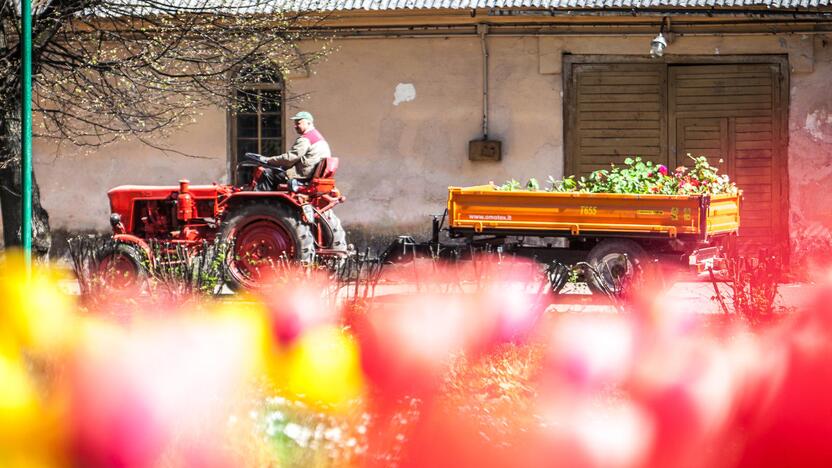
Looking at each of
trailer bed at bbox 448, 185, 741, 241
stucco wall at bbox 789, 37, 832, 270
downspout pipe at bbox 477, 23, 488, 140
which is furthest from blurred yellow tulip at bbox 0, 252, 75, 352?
stucco wall at bbox 789, 37, 832, 270

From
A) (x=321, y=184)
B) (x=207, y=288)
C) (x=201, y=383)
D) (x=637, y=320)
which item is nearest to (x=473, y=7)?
(x=321, y=184)

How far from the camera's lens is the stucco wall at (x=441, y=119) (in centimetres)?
1534

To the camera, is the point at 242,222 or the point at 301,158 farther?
the point at 301,158

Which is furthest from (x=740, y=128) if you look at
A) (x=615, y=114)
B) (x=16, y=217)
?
(x=16, y=217)

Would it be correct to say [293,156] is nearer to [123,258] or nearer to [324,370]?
[123,258]

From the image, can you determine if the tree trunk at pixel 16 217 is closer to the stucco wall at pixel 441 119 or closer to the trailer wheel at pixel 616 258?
the stucco wall at pixel 441 119

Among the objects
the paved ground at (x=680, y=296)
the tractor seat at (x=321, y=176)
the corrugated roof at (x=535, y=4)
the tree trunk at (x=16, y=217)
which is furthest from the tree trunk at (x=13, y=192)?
the corrugated roof at (x=535, y=4)

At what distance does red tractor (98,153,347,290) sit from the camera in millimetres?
11117

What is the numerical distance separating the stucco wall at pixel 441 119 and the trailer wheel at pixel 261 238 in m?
4.58

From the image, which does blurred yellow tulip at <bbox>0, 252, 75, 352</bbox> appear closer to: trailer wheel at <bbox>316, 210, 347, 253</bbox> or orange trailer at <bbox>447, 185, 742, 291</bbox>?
trailer wheel at <bbox>316, 210, 347, 253</bbox>

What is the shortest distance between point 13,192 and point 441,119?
5.92m

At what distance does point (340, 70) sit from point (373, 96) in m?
0.56

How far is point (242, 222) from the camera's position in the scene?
37.2 ft

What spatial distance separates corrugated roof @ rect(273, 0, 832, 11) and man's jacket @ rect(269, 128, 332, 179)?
3222 mm
